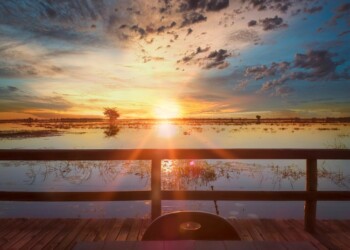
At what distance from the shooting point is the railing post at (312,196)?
5082 millimetres

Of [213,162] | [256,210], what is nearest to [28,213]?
[256,210]

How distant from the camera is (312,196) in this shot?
5.06m

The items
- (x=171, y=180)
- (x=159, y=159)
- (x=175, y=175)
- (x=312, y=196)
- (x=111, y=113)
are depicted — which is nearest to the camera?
(x=159, y=159)

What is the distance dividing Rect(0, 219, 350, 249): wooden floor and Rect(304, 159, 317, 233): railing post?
132mm

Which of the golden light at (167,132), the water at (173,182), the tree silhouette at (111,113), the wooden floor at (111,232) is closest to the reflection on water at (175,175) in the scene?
the water at (173,182)

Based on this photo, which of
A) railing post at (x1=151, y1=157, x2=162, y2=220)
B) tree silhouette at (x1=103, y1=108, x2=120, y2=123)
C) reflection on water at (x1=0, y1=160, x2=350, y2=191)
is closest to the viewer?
railing post at (x1=151, y1=157, x2=162, y2=220)

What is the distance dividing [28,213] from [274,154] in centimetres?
717

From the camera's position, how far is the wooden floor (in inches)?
186

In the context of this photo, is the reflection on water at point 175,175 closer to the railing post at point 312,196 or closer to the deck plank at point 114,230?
the deck plank at point 114,230

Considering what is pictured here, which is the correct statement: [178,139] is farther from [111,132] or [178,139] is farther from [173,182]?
[173,182]

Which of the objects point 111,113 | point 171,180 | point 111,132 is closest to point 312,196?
point 171,180

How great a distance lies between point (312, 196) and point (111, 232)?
3201 millimetres

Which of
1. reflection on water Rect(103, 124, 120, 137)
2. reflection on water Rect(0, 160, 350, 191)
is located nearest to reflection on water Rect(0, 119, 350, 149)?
reflection on water Rect(103, 124, 120, 137)

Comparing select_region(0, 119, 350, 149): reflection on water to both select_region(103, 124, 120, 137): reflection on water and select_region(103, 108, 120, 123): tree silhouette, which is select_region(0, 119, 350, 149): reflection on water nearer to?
select_region(103, 124, 120, 137): reflection on water
